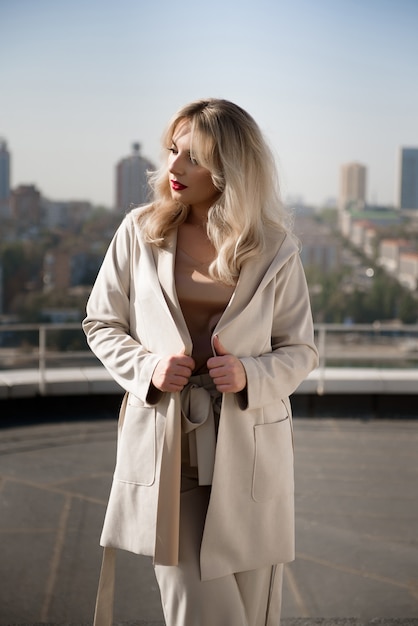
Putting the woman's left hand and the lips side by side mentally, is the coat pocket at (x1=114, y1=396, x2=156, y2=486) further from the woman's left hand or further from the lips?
the lips

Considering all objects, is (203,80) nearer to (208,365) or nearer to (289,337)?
(289,337)

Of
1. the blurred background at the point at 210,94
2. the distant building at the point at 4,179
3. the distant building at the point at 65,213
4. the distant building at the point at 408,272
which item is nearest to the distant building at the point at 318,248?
the blurred background at the point at 210,94

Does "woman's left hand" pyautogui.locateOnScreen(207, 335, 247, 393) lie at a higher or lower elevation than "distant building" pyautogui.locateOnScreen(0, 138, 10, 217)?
lower

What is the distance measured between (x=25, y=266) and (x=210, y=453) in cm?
746

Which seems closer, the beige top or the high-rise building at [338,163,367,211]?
the beige top

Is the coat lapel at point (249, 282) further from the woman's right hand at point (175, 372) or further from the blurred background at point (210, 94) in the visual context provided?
the blurred background at point (210, 94)

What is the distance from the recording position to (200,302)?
1.36 m

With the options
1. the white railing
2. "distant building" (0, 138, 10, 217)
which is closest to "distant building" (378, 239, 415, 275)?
the white railing

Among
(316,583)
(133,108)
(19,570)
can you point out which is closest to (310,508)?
(316,583)

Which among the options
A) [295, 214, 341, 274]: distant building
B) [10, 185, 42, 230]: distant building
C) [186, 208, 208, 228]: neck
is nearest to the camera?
[186, 208, 208, 228]: neck

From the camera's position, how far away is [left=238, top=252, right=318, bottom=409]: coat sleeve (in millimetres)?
1328

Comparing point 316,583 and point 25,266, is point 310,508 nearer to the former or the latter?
point 316,583

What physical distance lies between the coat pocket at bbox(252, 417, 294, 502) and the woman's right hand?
0.16 meters

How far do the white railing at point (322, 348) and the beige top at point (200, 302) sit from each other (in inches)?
167
